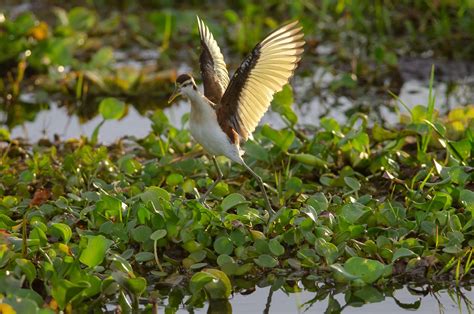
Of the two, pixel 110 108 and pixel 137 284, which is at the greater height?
pixel 137 284

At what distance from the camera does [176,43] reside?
9.18 metres

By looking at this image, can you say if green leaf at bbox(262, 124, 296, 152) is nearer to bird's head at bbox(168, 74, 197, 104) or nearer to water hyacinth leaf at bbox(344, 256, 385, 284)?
bird's head at bbox(168, 74, 197, 104)

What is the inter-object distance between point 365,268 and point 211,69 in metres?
1.41

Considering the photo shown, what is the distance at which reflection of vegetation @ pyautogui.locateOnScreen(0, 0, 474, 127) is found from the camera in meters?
8.00

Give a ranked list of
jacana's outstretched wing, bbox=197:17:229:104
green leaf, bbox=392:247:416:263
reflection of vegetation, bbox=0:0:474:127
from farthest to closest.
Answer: reflection of vegetation, bbox=0:0:474:127
jacana's outstretched wing, bbox=197:17:229:104
green leaf, bbox=392:247:416:263

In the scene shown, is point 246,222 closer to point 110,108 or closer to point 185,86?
point 185,86

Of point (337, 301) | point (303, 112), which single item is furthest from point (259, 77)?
point (303, 112)

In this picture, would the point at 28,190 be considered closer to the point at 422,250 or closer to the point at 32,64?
the point at 422,250

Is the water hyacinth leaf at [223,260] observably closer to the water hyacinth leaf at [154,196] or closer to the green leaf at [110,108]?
the water hyacinth leaf at [154,196]

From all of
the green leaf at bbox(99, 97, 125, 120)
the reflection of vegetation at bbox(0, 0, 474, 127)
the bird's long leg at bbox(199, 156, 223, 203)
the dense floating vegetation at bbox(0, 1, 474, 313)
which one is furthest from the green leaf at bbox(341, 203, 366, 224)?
the reflection of vegetation at bbox(0, 0, 474, 127)

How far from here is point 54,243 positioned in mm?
4852

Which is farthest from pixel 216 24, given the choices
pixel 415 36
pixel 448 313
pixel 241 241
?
pixel 448 313

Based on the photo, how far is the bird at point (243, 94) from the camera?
197 inches

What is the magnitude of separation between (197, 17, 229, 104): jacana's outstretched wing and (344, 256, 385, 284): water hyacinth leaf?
114 cm
